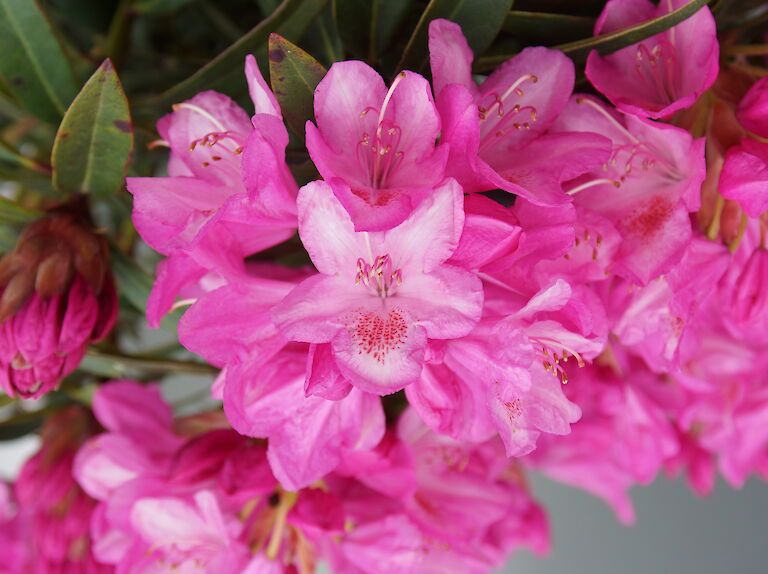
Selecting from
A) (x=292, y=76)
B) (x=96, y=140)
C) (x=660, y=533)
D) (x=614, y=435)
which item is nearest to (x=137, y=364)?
(x=96, y=140)

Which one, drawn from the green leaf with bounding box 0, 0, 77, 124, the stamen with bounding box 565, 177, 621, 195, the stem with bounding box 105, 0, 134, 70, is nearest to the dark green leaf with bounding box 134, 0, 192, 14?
the stem with bounding box 105, 0, 134, 70

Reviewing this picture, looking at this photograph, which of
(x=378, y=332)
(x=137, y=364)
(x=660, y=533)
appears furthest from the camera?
(x=660, y=533)

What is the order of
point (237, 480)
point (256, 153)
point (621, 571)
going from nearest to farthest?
point (256, 153)
point (237, 480)
point (621, 571)

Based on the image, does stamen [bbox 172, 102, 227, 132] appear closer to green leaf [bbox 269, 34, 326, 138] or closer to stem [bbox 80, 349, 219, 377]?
green leaf [bbox 269, 34, 326, 138]

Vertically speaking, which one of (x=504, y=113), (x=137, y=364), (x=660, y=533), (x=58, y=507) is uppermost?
(x=504, y=113)

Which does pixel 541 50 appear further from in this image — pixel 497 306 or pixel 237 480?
pixel 237 480

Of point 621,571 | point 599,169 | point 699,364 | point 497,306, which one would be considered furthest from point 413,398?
point 621,571

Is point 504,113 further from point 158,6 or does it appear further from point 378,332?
point 158,6
